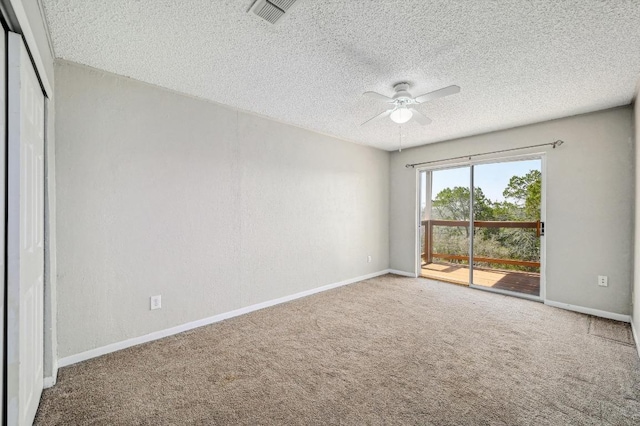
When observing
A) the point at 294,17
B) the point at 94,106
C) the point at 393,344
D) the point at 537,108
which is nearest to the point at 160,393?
the point at 393,344

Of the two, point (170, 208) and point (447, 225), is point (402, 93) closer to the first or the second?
point (170, 208)

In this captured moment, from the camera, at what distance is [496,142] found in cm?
402

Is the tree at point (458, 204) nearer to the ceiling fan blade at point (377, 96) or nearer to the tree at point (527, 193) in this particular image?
the tree at point (527, 193)

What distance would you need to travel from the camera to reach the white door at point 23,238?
1.23m

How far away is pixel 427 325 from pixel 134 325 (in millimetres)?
2770

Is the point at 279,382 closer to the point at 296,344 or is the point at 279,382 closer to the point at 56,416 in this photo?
the point at 296,344

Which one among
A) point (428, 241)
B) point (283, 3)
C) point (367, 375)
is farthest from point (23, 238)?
point (428, 241)

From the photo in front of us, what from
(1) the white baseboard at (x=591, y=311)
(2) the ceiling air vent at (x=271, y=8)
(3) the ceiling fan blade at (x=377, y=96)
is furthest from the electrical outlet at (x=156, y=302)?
(1) the white baseboard at (x=591, y=311)

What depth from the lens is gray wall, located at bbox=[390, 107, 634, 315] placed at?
3.08 metres

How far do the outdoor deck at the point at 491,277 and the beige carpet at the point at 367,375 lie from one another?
2.72 ft

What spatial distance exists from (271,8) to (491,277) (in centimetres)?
462

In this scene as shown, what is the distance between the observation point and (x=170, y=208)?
269 centimetres

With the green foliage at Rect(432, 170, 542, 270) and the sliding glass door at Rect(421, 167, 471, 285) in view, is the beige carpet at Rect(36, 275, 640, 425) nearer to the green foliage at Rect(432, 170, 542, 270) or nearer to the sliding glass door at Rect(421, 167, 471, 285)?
the green foliage at Rect(432, 170, 542, 270)

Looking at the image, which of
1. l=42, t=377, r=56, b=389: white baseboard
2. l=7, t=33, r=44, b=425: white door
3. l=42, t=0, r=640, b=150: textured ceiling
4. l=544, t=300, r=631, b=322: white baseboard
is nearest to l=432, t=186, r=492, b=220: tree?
l=544, t=300, r=631, b=322: white baseboard
